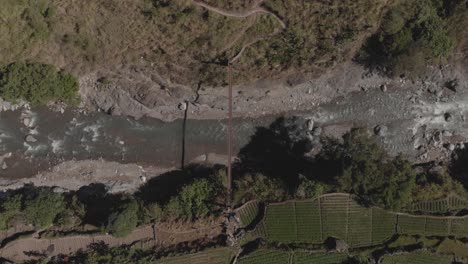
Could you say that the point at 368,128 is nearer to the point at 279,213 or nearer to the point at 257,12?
the point at 279,213

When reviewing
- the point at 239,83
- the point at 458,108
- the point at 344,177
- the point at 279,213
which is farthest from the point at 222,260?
the point at 458,108

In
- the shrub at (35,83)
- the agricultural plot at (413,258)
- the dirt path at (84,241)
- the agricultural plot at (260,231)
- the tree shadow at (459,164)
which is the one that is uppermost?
the shrub at (35,83)

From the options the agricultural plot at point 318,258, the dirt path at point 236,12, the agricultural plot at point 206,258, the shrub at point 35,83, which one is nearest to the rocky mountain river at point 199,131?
the shrub at point 35,83

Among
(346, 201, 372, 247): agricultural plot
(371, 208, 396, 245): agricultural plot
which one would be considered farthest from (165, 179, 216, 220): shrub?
Result: (371, 208, 396, 245): agricultural plot

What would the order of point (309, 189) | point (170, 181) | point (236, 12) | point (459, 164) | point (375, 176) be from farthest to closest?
1. point (170, 181)
2. point (459, 164)
3. point (309, 189)
4. point (375, 176)
5. point (236, 12)

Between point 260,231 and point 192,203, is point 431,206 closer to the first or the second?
point 260,231

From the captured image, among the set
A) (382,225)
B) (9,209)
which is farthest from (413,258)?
Result: (9,209)

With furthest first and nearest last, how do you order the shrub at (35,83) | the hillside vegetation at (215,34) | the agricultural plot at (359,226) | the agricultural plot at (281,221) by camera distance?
the agricultural plot at (359,226) → the agricultural plot at (281,221) → the shrub at (35,83) → the hillside vegetation at (215,34)

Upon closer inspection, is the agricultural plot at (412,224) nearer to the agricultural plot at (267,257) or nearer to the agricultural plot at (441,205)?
the agricultural plot at (441,205)

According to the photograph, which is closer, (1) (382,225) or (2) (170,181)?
(1) (382,225)
